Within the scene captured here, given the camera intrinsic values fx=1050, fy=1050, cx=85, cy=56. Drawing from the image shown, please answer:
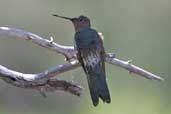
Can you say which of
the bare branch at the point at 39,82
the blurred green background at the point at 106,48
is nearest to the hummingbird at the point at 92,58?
the bare branch at the point at 39,82

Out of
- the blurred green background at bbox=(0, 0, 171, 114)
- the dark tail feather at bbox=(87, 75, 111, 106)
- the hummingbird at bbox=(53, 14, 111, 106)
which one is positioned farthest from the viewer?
the blurred green background at bbox=(0, 0, 171, 114)

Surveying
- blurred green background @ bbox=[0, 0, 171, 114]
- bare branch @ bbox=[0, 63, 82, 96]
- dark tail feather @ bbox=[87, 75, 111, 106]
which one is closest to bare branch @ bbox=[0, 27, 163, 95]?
bare branch @ bbox=[0, 63, 82, 96]

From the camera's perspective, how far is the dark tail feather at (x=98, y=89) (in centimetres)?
602

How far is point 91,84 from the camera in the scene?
6.20 m

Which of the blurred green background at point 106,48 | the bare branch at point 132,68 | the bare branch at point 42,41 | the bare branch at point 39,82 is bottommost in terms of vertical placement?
the blurred green background at point 106,48

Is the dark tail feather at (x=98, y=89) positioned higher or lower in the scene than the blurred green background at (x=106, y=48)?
higher

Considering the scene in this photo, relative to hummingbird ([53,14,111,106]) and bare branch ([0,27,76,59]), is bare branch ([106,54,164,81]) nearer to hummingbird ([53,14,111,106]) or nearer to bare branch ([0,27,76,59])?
hummingbird ([53,14,111,106])

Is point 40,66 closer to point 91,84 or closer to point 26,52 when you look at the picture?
point 26,52

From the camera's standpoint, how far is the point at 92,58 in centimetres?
633

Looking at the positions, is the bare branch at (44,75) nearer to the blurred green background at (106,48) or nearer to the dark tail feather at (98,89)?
the dark tail feather at (98,89)

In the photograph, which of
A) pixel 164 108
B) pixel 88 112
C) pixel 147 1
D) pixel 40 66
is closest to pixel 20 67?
pixel 40 66

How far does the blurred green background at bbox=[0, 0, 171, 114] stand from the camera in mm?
10930

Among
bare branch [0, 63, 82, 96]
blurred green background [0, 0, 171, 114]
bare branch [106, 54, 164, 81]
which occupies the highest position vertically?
bare branch [106, 54, 164, 81]

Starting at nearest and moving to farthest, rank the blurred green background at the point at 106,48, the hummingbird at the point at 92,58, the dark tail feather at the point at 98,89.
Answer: the dark tail feather at the point at 98,89, the hummingbird at the point at 92,58, the blurred green background at the point at 106,48
